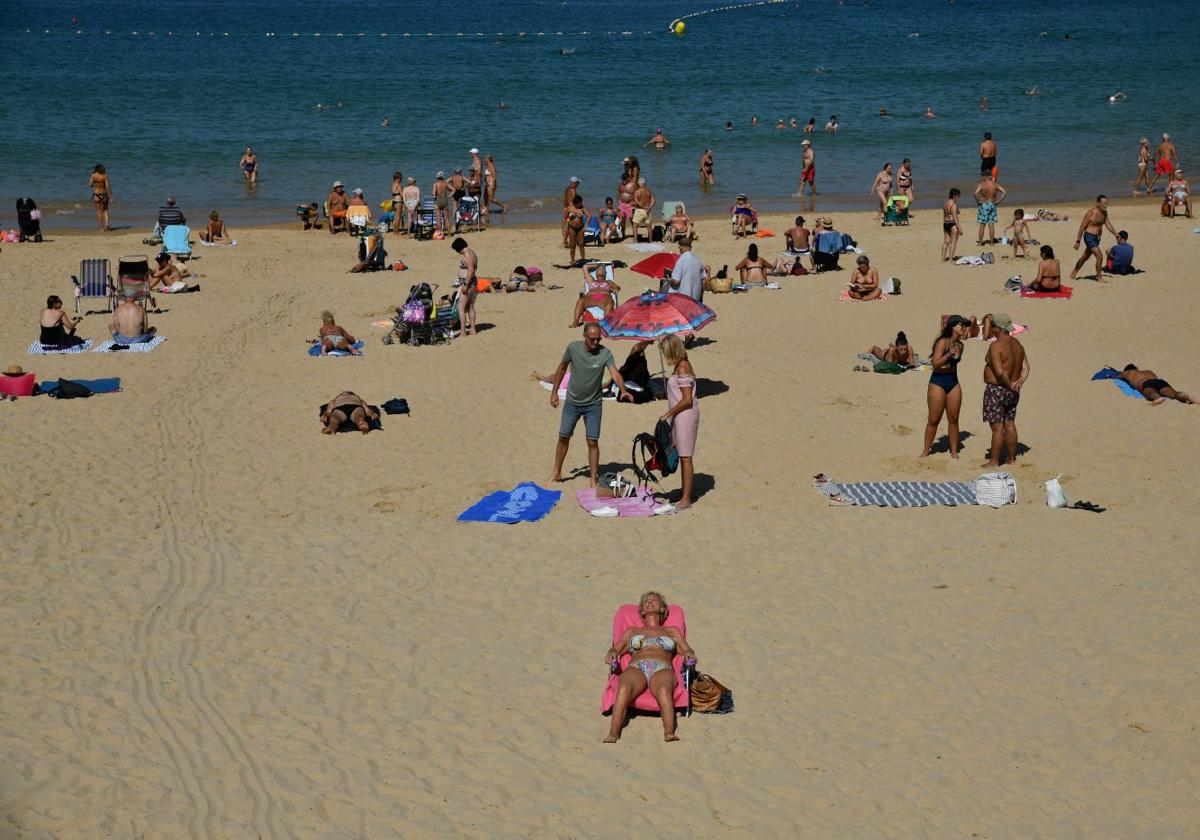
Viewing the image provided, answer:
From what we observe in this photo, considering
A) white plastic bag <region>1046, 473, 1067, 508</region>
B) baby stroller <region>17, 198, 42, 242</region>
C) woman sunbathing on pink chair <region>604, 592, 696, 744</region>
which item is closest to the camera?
woman sunbathing on pink chair <region>604, 592, 696, 744</region>

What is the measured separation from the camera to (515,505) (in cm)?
1144

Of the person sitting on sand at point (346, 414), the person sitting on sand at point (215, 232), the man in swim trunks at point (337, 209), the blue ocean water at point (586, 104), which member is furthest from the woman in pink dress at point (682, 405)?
the blue ocean water at point (586, 104)

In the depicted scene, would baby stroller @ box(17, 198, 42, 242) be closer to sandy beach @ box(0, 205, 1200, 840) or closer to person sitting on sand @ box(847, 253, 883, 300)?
sandy beach @ box(0, 205, 1200, 840)

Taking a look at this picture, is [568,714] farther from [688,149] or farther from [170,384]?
[688,149]

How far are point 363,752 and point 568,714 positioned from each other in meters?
1.22

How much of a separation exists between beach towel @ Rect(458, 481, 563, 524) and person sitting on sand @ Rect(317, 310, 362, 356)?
5.58m

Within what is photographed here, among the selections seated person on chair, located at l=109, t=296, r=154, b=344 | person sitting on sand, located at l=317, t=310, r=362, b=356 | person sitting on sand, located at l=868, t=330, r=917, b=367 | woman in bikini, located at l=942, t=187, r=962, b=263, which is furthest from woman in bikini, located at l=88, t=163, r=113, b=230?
person sitting on sand, located at l=868, t=330, r=917, b=367

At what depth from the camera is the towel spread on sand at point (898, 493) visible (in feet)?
37.2

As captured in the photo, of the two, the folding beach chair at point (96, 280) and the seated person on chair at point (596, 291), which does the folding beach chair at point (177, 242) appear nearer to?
the folding beach chair at point (96, 280)

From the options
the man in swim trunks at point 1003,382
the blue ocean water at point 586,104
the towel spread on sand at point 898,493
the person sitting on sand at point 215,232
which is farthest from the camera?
the blue ocean water at point 586,104

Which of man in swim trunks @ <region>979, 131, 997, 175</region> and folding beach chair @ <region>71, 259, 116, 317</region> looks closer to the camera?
folding beach chair @ <region>71, 259, 116, 317</region>

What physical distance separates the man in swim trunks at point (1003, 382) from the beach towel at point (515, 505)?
3.96 meters

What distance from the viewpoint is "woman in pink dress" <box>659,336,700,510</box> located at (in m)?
11.0

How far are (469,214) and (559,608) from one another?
1838 centimetres
